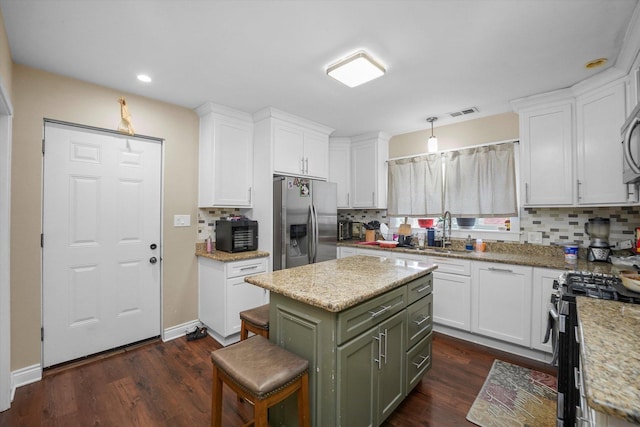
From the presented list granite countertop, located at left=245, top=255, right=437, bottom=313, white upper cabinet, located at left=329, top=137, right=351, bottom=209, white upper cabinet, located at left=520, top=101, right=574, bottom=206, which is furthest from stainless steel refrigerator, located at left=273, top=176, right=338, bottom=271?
white upper cabinet, located at left=520, top=101, right=574, bottom=206

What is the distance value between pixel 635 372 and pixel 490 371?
1.94 meters

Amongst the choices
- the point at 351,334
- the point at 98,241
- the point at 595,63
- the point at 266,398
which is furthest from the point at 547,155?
the point at 98,241

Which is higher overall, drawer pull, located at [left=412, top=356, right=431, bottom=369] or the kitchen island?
the kitchen island

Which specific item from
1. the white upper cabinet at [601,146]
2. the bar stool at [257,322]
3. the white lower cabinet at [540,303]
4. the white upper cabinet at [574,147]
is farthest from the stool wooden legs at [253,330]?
the white upper cabinet at [601,146]

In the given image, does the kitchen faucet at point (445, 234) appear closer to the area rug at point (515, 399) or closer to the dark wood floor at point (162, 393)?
the dark wood floor at point (162, 393)

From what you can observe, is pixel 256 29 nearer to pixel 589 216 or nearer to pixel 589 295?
pixel 589 295

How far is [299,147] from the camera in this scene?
11.5 feet

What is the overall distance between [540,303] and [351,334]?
7.02ft

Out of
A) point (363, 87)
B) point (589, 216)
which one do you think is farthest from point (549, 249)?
point (363, 87)

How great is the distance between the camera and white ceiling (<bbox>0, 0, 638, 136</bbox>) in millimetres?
A: 1630

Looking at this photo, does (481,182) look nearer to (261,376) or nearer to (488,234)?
(488,234)

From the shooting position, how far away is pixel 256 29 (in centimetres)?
182

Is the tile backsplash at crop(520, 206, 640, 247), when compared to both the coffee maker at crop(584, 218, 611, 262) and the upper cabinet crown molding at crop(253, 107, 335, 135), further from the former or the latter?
the upper cabinet crown molding at crop(253, 107, 335, 135)

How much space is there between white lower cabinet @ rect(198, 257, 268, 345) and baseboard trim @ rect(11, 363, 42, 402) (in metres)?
1.32
